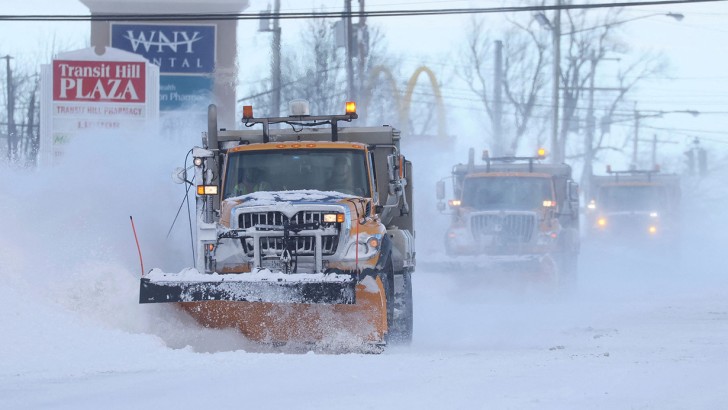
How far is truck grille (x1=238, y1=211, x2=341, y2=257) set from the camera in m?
11.5

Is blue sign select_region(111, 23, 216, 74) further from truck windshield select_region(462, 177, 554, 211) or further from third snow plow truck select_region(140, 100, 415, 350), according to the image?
third snow plow truck select_region(140, 100, 415, 350)

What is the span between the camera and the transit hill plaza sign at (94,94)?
2898 centimetres

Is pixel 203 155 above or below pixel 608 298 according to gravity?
above

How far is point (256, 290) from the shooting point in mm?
10930

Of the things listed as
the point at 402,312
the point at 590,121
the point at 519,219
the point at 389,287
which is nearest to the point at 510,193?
the point at 519,219

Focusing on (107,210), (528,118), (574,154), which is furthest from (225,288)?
(574,154)

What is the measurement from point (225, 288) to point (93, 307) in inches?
80.0

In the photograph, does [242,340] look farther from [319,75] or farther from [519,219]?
[319,75]

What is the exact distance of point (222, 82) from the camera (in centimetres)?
3606

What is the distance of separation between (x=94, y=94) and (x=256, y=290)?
19.5 metres

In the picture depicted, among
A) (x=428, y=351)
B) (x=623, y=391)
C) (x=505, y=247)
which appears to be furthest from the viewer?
(x=505, y=247)

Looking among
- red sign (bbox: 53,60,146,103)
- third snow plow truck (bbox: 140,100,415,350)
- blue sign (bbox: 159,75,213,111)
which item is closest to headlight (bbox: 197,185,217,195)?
third snow plow truck (bbox: 140,100,415,350)

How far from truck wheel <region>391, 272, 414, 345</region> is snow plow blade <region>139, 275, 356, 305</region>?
92.1 inches

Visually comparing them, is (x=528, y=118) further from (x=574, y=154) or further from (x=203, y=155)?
(x=203, y=155)
